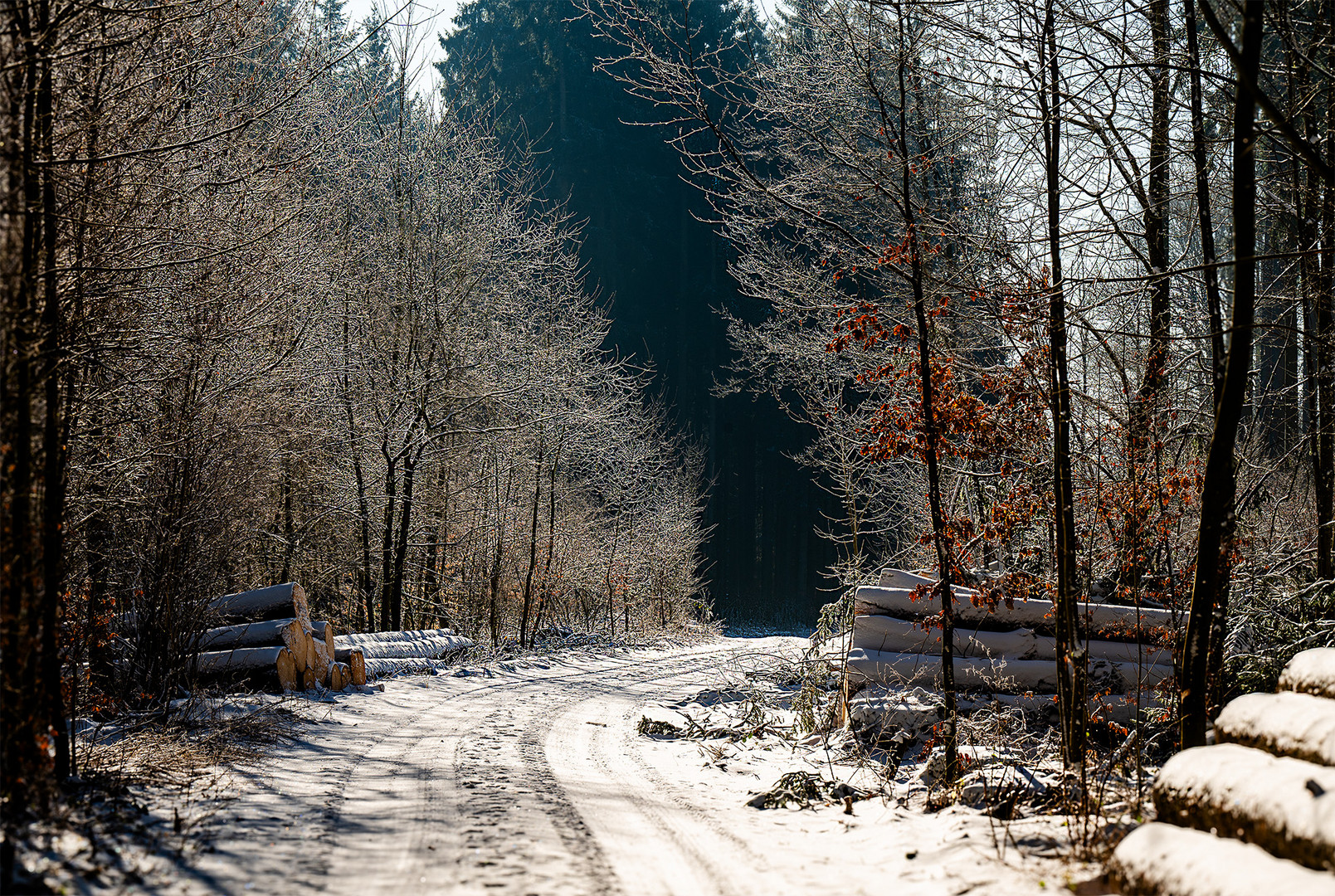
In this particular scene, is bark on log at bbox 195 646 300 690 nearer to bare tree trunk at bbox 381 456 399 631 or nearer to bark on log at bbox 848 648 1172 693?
bark on log at bbox 848 648 1172 693

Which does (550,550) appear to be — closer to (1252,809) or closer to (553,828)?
(553,828)

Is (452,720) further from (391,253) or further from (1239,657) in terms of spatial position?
(391,253)

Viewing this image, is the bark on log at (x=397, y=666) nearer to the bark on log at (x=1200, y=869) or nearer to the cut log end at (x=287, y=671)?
the cut log end at (x=287, y=671)

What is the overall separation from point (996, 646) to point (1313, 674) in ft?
17.2

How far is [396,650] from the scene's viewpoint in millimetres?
14133

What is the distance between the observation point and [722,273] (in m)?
60.0

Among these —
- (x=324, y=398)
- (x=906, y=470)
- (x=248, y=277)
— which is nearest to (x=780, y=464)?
(x=906, y=470)

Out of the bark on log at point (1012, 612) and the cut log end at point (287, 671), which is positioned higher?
the bark on log at point (1012, 612)

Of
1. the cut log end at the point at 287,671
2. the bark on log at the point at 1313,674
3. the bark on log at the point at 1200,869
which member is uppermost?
the bark on log at the point at 1313,674

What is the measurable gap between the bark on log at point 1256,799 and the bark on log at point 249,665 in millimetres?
9604

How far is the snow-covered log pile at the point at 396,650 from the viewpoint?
13.1 meters

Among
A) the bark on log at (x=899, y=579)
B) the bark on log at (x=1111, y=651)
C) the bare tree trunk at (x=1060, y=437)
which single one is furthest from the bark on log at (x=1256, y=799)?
the bark on log at (x=899, y=579)

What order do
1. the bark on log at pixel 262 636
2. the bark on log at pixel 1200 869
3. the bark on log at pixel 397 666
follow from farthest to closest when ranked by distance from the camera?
the bark on log at pixel 397 666
the bark on log at pixel 262 636
the bark on log at pixel 1200 869

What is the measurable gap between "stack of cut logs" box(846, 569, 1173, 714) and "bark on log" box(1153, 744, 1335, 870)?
4938mm
